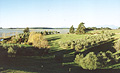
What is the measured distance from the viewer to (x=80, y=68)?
80.2ft

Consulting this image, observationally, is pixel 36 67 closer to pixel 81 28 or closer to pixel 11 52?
pixel 11 52

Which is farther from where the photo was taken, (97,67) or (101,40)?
(101,40)

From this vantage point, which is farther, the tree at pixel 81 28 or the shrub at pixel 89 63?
the tree at pixel 81 28

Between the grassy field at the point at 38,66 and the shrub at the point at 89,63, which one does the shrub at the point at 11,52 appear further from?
the shrub at the point at 89,63

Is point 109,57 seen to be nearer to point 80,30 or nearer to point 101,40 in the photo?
point 101,40

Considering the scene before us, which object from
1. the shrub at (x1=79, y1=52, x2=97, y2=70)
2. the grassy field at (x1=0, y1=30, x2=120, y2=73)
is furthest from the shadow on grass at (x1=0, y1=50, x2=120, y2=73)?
the shrub at (x1=79, y1=52, x2=97, y2=70)

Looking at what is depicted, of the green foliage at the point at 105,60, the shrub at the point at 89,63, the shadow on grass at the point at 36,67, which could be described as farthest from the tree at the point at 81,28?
the shrub at the point at 89,63

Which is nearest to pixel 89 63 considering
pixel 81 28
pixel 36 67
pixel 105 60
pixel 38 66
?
pixel 105 60

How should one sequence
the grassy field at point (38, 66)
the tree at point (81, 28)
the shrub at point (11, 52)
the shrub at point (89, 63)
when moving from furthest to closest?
the tree at point (81, 28) → the shrub at point (11, 52) → the shrub at point (89, 63) → the grassy field at point (38, 66)

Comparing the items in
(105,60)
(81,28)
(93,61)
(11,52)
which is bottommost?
(105,60)

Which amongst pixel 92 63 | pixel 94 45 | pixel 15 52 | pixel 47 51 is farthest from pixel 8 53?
pixel 94 45

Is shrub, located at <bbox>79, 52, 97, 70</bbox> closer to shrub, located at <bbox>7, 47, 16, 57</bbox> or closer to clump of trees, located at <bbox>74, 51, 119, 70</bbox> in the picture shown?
clump of trees, located at <bbox>74, 51, 119, 70</bbox>

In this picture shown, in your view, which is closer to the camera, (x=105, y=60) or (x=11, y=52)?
(x=11, y=52)

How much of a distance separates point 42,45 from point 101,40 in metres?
25.9
